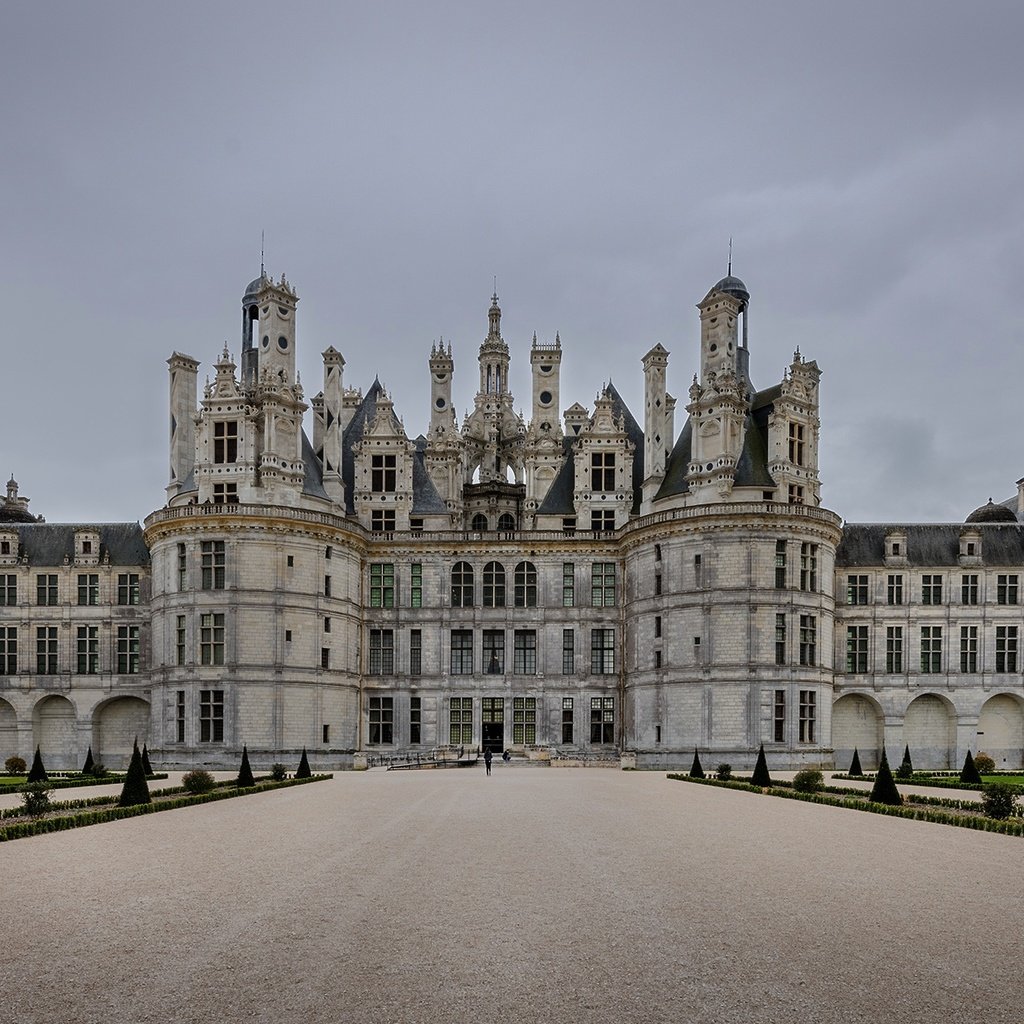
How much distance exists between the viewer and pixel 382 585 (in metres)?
65.2

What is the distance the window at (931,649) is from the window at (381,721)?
101ft

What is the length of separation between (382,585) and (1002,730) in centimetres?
3655

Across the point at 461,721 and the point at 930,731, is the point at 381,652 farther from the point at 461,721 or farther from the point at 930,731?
the point at 930,731

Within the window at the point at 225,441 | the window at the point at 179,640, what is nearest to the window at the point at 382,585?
the window at the point at 225,441

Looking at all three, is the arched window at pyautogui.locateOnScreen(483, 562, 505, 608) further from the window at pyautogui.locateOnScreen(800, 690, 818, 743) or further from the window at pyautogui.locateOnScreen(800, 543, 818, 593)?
the window at pyautogui.locateOnScreen(800, 690, 818, 743)

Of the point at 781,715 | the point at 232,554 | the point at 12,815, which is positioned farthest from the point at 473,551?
the point at 12,815

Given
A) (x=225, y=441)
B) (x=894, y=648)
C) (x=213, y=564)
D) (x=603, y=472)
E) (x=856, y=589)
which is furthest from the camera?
(x=603, y=472)

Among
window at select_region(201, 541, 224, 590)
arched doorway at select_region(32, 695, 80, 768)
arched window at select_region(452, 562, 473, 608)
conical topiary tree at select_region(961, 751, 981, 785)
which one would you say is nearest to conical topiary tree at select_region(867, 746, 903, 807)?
conical topiary tree at select_region(961, 751, 981, 785)

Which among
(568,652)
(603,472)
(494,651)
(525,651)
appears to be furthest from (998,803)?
(603,472)

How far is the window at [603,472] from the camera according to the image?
2596 inches

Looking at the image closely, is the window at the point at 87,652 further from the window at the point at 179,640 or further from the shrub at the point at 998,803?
the shrub at the point at 998,803

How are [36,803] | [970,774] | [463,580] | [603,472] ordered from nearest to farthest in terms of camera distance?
[36,803], [970,774], [463,580], [603,472]

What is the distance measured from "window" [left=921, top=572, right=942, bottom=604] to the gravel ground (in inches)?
1537

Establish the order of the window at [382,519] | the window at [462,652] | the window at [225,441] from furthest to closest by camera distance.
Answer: the window at [382,519] < the window at [462,652] < the window at [225,441]
